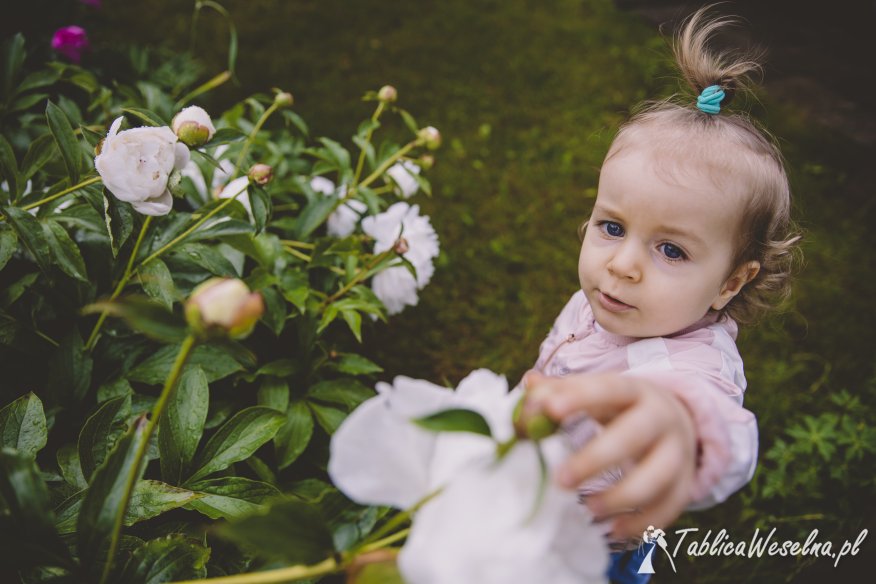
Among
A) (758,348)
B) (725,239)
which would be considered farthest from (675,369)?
(758,348)

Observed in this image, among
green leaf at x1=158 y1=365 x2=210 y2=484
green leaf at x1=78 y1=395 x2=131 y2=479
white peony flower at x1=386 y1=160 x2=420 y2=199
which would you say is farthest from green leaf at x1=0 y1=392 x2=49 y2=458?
white peony flower at x1=386 y1=160 x2=420 y2=199

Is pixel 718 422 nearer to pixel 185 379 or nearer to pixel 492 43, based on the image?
pixel 185 379

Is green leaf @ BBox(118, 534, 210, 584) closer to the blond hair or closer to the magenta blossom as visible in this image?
the blond hair

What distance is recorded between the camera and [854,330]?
2275 millimetres

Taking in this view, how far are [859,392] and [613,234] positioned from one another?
153cm

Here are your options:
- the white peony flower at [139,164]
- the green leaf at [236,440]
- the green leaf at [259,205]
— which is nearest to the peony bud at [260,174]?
the green leaf at [259,205]

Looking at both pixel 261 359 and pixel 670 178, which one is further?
pixel 261 359

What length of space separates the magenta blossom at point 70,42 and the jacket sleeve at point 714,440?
199 cm

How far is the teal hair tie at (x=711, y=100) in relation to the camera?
3.51ft

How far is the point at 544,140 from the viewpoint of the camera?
2.97 metres

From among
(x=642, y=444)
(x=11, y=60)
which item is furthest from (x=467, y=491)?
(x=11, y=60)

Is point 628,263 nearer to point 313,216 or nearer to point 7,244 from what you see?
point 313,216

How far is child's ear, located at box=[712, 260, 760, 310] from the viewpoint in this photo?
1073mm

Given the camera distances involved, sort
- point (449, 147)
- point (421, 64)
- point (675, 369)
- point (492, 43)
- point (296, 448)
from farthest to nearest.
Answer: point (492, 43) → point (421, 64) → point (449, 147) → point (296, 448) → point (675, 369)
